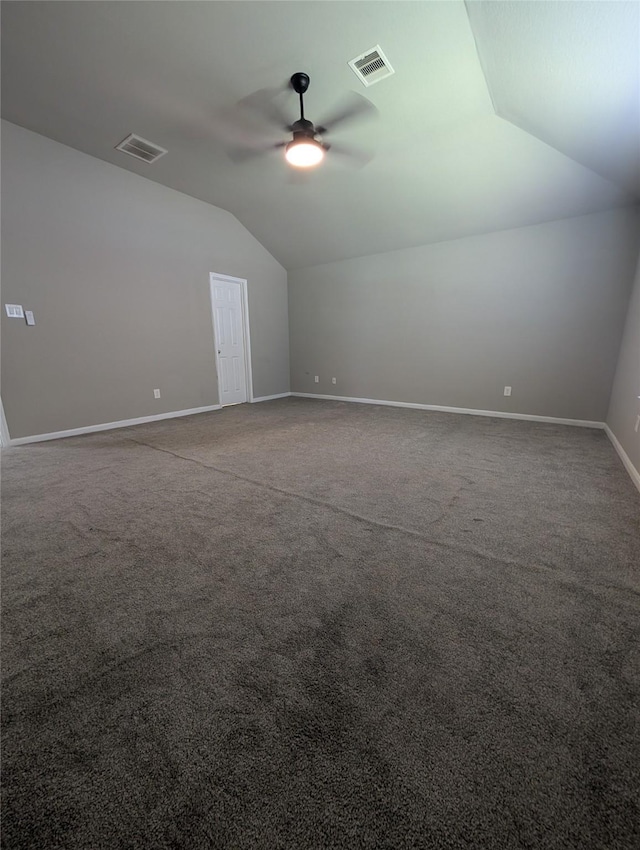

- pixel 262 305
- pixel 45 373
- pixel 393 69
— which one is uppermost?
pixel 393 69

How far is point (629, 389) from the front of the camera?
3.13 metres

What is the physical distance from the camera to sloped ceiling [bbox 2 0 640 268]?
83.8 inches

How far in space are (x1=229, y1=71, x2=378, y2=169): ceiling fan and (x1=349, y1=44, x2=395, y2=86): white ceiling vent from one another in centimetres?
19

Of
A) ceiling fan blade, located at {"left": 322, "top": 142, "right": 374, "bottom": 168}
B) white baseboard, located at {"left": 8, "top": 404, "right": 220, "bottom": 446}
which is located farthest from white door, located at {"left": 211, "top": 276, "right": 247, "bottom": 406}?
ceiling fan blade, located at {"left": 322, "top": 142, "right": 374, "bottom": 168}

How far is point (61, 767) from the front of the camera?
0.84 metres

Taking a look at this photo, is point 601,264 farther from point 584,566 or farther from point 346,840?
point 346,840

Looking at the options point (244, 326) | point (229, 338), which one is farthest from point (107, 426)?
point (244, 326)

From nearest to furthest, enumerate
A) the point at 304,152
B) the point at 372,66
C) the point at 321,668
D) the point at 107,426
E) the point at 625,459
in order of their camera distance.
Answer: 1. the point at 321,668
2. the point at 372,66
3. the point at 304,152
4. the point at 625,459
5. the point at 107,426

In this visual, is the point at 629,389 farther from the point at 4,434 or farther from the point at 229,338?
the point at 4,434

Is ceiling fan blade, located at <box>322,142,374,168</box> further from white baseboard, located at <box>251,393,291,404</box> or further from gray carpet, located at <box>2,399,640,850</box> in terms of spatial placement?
white baseboard, located at <box>251,393,291,404</box>

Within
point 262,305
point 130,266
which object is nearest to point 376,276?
point 262,305

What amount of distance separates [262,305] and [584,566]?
583 cm

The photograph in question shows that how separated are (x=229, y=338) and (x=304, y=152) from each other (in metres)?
3.37

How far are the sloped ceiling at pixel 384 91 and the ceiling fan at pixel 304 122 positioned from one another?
0.26ft
